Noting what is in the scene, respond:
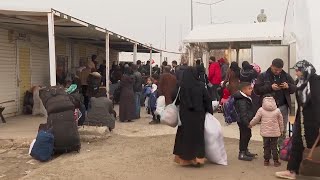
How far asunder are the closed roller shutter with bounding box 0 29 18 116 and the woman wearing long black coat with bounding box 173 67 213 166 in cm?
751

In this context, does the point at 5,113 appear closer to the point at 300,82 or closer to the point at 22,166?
the point at 22,166

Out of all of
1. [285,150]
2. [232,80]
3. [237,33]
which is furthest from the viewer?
[237,33]

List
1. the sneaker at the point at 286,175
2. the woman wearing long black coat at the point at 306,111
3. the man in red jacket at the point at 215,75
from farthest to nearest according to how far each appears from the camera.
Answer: the man in red jacket at the point at 215,75 < the sneaker at the point at 286,175 < the woman wearing long black coat at the point at 306,111

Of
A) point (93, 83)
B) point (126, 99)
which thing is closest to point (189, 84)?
point (93, 83)

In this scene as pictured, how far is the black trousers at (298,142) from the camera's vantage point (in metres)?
6.11

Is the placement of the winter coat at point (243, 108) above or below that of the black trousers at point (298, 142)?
above

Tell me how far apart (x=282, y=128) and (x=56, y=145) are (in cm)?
401

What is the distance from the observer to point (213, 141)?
724cm

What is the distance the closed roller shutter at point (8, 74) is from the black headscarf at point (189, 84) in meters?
7.52

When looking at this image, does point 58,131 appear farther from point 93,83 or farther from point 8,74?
point 8,74

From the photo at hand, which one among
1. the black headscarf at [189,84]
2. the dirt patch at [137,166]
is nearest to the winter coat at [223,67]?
the dirt patch at [137,166]

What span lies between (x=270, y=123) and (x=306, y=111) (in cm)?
101

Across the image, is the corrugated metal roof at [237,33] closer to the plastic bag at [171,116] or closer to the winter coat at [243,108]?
the winter coat at [243,108]

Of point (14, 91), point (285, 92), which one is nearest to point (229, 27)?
point (14, 91)
